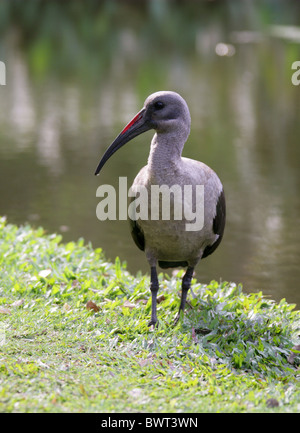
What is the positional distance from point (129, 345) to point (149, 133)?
8.25 meters

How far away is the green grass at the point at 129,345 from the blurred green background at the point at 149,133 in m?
1.07

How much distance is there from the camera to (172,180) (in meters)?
4.82

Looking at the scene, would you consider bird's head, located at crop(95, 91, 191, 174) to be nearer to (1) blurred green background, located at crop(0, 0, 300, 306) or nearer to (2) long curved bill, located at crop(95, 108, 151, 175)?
(2) long curved bill, located at crop(95, 108, 151, 175)

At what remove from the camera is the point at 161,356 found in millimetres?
4688

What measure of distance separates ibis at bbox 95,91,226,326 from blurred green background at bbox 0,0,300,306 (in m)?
1.58

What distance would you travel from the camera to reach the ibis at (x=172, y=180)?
4855mm

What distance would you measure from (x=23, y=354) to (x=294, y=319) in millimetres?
2071

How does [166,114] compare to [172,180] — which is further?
[166,114]

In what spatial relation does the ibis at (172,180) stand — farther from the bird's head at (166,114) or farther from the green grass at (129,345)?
the green grass at (129,345)
